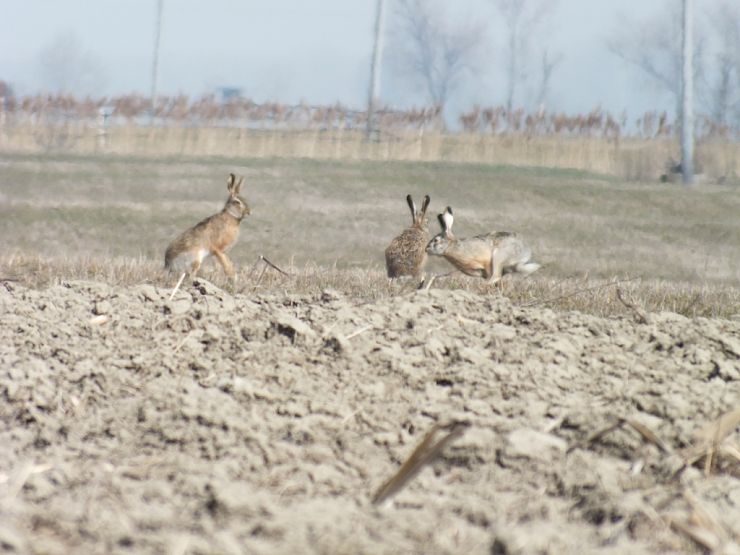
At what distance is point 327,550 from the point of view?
131 inches

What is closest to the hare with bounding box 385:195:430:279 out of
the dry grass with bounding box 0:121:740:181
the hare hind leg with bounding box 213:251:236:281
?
the hare hind leg with bounding box 213:251:236:281

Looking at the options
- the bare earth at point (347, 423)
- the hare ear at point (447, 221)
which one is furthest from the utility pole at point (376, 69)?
the bare earth at point (347, 423)

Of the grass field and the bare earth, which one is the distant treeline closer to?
the grass field

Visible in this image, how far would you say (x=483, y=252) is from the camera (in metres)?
9.70

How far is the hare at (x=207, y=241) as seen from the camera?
9.38 meters

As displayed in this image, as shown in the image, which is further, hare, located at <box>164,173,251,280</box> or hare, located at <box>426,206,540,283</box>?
hare, located at <box>426,206,540,283</box>

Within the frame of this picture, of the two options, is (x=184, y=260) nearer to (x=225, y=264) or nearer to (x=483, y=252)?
(x=225, y=264)

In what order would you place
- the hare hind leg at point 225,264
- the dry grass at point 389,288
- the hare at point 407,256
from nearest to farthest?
the dry grass at point 389,288, the hare hind leg at point 225,264, the hare at point 407,256

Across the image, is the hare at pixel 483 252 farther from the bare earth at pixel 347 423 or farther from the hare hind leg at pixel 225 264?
the bare earth at pixel 347 423

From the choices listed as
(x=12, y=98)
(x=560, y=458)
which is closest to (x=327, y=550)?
(x=560, y=458)

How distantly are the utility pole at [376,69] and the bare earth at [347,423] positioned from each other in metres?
23.7

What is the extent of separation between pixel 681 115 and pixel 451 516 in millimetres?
26009

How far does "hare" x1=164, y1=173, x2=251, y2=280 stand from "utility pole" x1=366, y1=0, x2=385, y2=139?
19937 mm

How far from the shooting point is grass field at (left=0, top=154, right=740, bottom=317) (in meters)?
18.1
